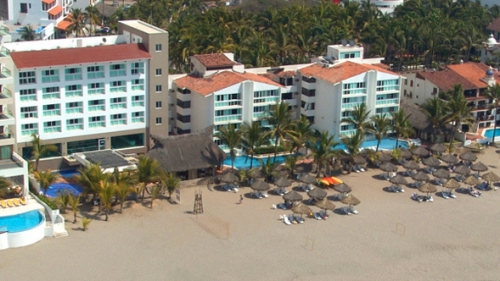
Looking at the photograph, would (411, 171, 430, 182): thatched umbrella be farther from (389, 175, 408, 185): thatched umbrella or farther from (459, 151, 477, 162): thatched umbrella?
(459, 151, 477, 162): thatched umbrella

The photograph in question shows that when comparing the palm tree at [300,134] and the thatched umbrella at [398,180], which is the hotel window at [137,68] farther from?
the thatched umbrella at [398,180]

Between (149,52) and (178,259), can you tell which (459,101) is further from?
(178,259)

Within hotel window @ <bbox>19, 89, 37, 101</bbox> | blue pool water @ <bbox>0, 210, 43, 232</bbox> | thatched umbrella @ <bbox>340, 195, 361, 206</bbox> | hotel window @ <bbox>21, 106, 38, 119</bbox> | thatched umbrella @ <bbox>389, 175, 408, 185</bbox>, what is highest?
hotel window @ <bbox>19, 89, 37, 101</bbox>

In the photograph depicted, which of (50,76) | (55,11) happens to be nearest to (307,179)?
(50,76)

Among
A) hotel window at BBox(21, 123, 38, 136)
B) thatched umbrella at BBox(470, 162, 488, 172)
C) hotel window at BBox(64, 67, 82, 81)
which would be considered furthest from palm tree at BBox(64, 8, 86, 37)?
thatched umbrella at BBox(470, 162, 488, 172)

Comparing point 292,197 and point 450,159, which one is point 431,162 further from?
point 292,197

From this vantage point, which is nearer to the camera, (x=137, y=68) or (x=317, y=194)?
(x=317, y=194)

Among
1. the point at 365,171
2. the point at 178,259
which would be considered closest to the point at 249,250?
the point at 178,259
